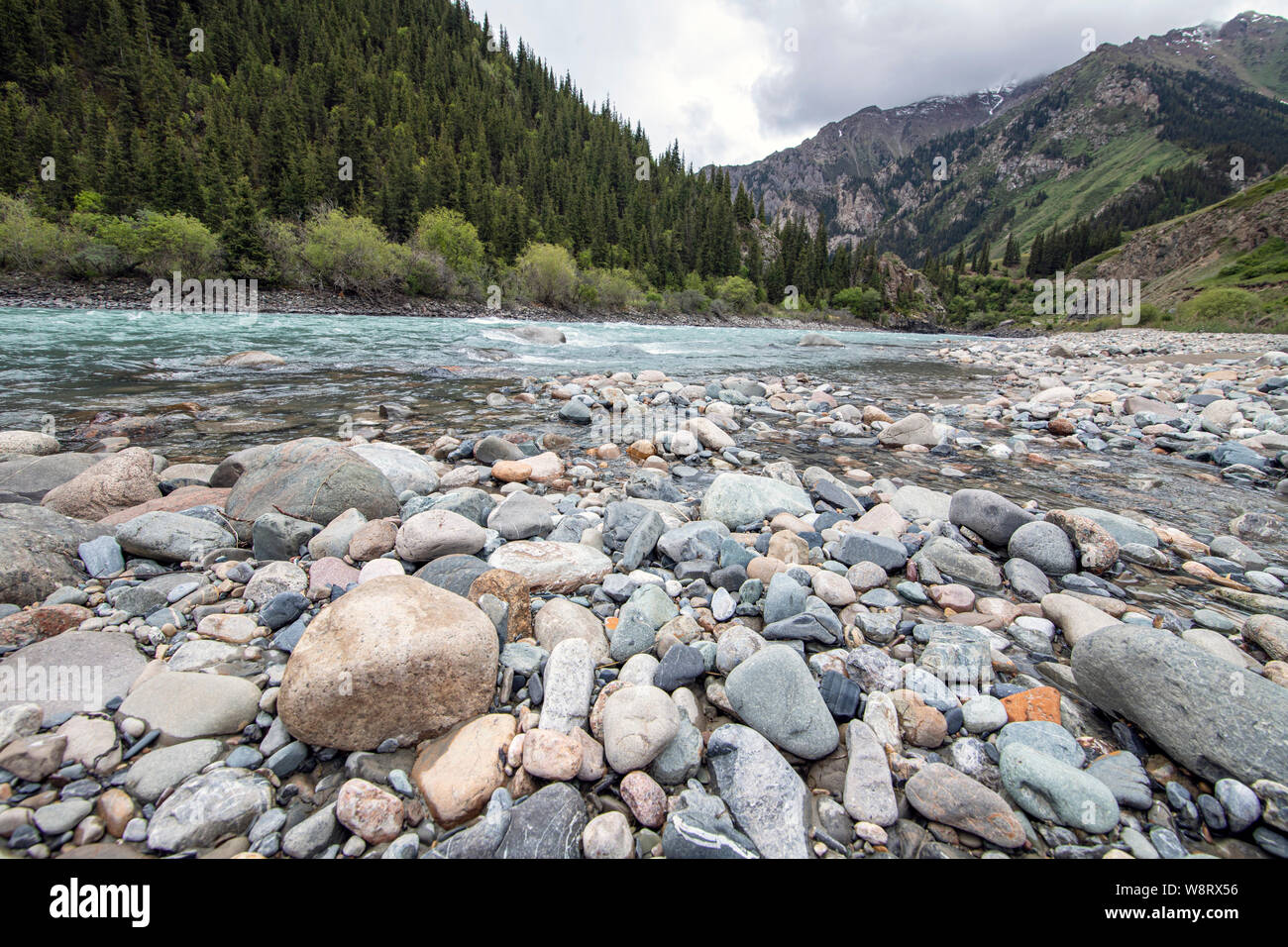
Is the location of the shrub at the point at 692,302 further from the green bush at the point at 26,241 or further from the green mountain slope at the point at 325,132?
the green bush at the point at 26,241

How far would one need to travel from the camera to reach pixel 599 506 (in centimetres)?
438

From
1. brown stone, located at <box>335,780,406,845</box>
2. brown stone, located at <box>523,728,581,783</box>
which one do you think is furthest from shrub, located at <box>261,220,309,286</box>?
brown stone, located at <box>523,728,581,783</box>

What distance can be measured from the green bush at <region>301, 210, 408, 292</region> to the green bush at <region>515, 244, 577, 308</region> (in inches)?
543

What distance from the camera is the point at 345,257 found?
42.1 meters

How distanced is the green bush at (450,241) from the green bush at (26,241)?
80.9 feet

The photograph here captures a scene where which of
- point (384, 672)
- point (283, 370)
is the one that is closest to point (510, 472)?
point (384, 672)

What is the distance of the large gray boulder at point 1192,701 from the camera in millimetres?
1707

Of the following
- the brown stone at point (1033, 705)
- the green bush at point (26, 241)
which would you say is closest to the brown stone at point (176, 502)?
the brown stone at point (1033, 705)

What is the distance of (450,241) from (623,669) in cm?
6008

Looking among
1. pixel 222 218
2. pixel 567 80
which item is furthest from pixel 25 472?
pixel 567 80

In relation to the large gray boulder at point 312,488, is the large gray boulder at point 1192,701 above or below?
below

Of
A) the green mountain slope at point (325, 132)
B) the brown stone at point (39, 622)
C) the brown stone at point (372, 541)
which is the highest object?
the green mountain slope at point (325, 132)

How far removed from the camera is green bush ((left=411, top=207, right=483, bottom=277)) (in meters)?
50.6
